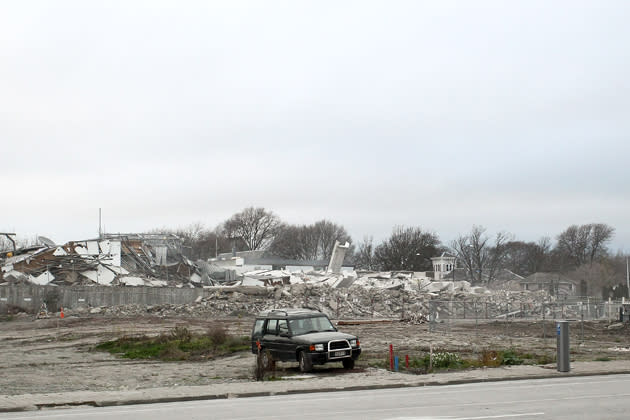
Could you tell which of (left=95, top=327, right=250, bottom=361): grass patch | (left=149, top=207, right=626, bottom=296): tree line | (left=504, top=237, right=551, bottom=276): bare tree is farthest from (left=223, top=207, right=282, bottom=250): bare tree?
(left=95, top=327, right=250, bottom=361): grass patch

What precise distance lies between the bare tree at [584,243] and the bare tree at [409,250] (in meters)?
21.8


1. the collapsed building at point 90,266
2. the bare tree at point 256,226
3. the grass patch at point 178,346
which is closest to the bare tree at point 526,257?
the bare tree at point 256,226

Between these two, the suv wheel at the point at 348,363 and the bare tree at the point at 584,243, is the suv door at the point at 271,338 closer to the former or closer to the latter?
the suv wheel at the point at 348,363

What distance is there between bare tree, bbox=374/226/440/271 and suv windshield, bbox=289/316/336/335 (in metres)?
94.5

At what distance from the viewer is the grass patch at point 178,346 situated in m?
26.9

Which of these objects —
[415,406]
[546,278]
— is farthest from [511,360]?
[546,278]

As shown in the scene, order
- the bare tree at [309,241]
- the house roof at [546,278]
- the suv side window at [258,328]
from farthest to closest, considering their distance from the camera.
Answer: the bare tree at [309,241] < the house roof at [546,278] < the suv side window at [258,328]

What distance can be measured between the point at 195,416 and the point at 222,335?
17.2 meters

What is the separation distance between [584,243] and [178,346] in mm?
103470

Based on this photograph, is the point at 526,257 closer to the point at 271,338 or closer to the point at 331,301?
the point at 331,301

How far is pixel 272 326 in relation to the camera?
2112 cm

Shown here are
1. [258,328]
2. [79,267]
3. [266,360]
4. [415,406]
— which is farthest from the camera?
[79,267]

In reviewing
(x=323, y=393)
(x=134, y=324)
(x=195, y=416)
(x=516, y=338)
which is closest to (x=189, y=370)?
(x=323, y=393)

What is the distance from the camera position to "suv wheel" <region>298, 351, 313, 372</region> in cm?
1920
